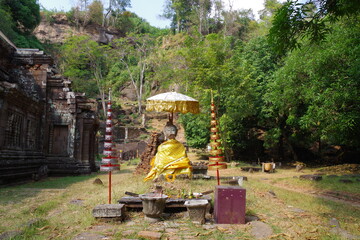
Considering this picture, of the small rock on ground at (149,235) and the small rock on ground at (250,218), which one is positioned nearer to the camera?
the small rock on ground at (149,235)

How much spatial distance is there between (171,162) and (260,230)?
4.68 metres

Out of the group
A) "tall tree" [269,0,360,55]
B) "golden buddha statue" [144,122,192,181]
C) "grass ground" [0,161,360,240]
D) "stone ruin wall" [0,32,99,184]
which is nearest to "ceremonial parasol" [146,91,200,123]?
"golden buddha statue" [144,122,192,181]

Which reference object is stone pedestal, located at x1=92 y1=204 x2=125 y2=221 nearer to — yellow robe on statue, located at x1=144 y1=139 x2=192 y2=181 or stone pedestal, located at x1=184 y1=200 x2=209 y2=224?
stone pedestal, located at x1=184 y1=200 x2=209 y2=224

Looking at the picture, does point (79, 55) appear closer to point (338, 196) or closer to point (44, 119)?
point (44, 119)

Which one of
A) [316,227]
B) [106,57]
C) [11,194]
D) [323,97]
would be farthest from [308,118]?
[106,57]

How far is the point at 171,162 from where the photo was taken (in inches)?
357

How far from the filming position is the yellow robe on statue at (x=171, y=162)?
8.97 meters

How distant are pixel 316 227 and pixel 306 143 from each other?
16632 mm

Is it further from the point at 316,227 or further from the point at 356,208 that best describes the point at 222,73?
the point at 316,227

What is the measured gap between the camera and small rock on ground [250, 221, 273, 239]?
4.50 meters

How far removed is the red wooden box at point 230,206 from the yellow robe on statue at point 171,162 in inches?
147

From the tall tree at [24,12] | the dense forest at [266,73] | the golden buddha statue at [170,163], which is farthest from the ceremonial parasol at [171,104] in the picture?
the tall tree at [24,12]

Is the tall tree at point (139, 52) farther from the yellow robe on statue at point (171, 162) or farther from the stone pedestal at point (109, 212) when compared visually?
the stone pedestal at point (109, 212)

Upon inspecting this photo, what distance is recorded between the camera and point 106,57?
111 ft
